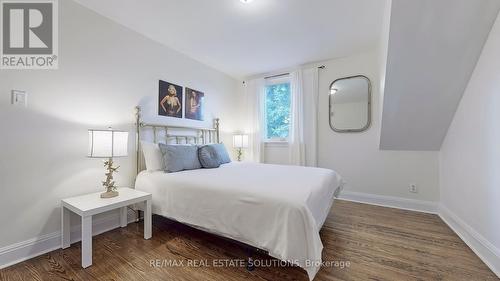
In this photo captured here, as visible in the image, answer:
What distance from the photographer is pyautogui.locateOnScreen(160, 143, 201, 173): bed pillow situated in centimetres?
231

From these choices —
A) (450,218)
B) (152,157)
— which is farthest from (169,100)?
(450,218)

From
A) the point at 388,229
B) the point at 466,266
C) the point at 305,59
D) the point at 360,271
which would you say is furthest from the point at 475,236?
the point at 305,59

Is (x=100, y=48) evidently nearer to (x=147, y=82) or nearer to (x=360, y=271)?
(x=147, y=82)

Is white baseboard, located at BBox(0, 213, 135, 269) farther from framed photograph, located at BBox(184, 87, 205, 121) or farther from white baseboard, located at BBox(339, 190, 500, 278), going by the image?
white baseboard, located at BBox(339, 190, 500, 278)

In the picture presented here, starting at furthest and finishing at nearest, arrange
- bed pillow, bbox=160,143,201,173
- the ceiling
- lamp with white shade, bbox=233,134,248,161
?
lamp with white shade, bbox=233,134,248,161 → bed pillow, bbox=160,143,201,173 → the ceiling

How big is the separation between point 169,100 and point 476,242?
3.75 metres

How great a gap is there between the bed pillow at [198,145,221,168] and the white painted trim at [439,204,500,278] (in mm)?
2693

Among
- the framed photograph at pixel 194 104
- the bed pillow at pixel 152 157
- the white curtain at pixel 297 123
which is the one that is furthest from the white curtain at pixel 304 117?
the bed pillow at pixel 152 157

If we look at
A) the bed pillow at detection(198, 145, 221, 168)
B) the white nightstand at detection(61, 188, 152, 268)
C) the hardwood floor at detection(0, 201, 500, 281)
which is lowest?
the hardwood floor at detection(0, 201, 500, 281)

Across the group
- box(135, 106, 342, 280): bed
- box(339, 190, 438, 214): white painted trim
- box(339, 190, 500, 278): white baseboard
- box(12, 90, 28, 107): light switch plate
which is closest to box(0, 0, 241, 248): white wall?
box(12, 90, 28, 107): light switch plate

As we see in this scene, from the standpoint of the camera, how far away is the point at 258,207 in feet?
4.77

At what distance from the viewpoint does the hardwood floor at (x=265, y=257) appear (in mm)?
1456

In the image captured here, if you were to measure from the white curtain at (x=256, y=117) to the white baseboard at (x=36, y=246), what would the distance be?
2700mm
